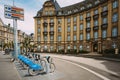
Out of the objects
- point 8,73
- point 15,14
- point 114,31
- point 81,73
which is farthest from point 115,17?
point 8,73

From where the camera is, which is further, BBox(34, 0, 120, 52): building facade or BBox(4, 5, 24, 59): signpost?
BBox(34, 0, 120, 52): building facade

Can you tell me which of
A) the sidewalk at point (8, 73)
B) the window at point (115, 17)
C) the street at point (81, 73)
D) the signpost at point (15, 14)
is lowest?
the street at point (81, 73)

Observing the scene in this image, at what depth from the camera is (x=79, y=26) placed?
5197 centimetres

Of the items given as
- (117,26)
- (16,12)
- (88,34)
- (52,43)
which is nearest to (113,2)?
(117,26)

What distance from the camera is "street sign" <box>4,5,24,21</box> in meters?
24.2

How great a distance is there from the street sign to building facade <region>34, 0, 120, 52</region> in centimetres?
2182

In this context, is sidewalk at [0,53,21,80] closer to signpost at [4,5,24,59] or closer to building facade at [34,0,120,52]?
signpost at [4,5,24,59]

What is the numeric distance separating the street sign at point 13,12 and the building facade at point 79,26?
21.8 meters

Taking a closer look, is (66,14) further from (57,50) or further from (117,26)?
(117,26)

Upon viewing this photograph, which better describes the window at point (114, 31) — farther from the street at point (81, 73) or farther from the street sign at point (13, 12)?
the street at point (81, 73)

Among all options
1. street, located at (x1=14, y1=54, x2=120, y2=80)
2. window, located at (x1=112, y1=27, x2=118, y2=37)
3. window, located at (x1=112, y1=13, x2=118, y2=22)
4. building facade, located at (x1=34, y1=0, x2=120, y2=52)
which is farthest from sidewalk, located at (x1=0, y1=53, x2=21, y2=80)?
window, located at (x1=112, y1=13, x2=118, y2=22)

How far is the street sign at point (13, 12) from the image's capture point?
2425 centimetres

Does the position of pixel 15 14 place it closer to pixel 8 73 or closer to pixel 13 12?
pixel 13 12

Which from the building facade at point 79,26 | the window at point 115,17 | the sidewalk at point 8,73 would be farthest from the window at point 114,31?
the sidewalk at point 8,73
